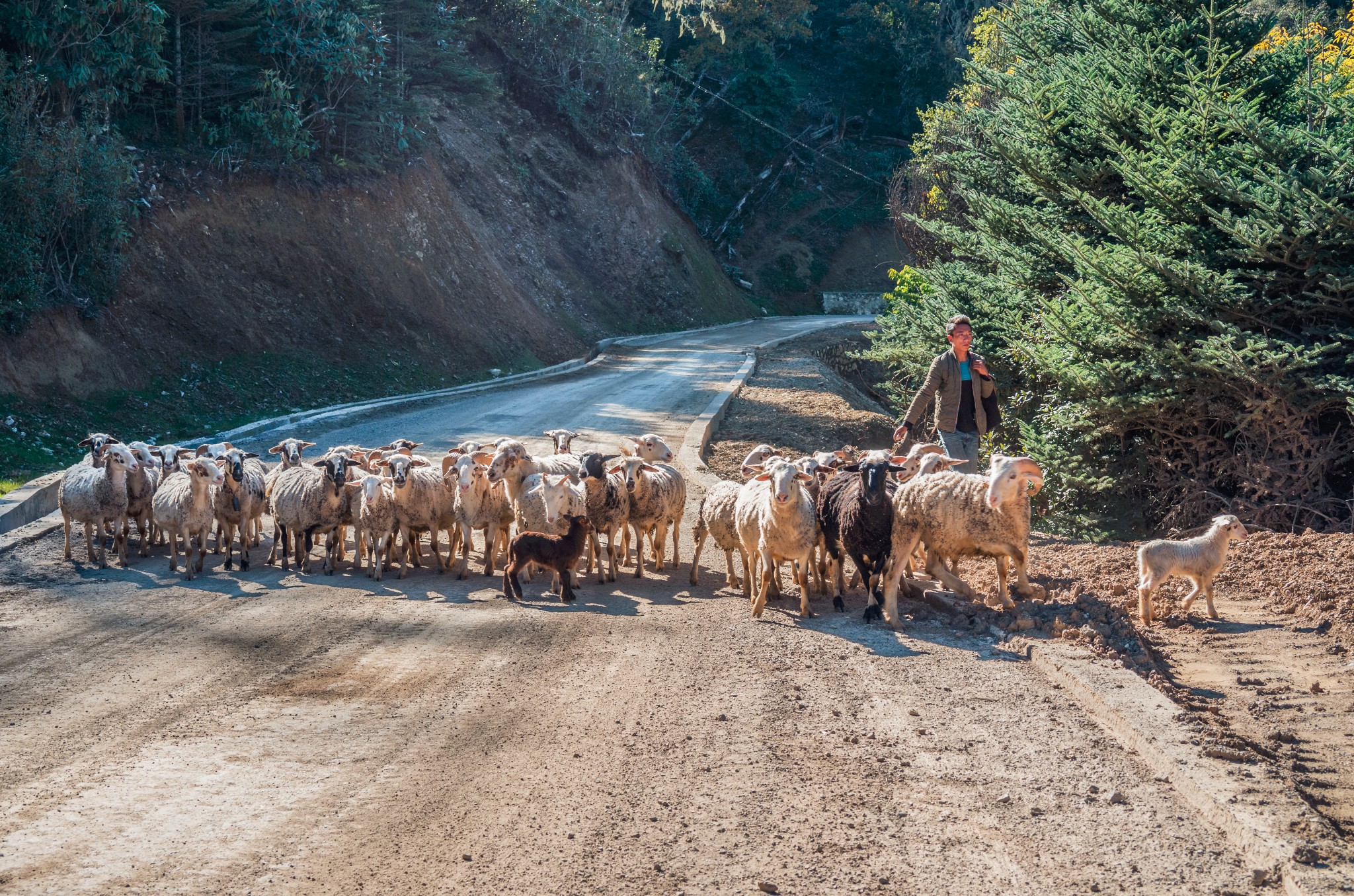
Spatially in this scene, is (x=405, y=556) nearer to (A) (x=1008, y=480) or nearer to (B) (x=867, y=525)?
(B) (x=867, y=525)

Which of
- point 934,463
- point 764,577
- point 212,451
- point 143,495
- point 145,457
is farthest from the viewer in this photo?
point 145,457

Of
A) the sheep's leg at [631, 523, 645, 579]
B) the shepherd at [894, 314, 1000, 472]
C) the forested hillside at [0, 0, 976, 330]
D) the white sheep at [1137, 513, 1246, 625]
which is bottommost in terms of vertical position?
the sheep's leg at [631, 523, 645, 579]

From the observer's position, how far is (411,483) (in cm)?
1141

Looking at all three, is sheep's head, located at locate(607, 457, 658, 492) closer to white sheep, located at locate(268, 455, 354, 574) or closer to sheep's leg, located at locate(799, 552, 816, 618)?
sheep's leg, located at locate(799, 552, 816, 618)

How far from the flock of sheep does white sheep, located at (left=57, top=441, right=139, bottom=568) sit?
17 mm

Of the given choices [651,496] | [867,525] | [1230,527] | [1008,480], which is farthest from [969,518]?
[651,496]

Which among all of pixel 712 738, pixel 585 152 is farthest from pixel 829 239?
pixel 712 738

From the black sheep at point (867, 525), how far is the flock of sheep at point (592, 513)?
0.02 m

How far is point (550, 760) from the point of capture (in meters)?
6.36

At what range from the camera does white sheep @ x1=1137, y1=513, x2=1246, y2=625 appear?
30.6 ft

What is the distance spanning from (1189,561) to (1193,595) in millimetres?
333

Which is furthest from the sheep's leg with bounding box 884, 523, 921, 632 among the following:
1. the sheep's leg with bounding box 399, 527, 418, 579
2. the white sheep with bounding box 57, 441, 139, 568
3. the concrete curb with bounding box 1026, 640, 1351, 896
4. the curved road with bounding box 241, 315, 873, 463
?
the curved road with bounding box 241, 315, 873, 463

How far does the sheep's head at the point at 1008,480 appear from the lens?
9242mm

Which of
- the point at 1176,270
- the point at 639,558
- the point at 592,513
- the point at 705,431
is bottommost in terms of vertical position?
the point at 639,558
